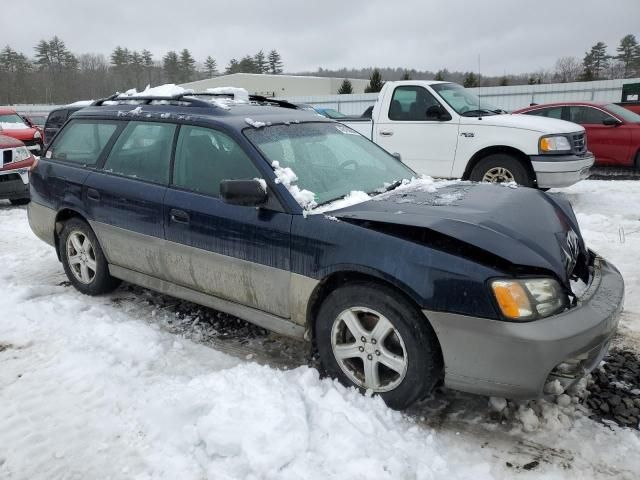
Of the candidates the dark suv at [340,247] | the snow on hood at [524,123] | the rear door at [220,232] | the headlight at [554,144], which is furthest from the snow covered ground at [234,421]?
the snow on hood at [524,123]

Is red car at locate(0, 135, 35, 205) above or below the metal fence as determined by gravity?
below

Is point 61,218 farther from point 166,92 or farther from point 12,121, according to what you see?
point 12,121

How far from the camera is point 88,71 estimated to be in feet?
255

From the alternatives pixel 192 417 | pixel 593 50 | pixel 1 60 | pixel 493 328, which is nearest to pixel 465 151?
pixel 493 328

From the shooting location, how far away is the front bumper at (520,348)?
240cm

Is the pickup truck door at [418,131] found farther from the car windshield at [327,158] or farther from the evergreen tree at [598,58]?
the evergreen tree at [598,58]

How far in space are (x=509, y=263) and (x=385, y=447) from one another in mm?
1094

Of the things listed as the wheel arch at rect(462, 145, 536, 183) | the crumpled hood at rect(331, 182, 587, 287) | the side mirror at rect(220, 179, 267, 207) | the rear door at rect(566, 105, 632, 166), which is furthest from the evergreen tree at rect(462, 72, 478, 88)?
the side mirror at rect(220, 179, 267, 207)

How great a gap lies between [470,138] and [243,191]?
17.5 ft

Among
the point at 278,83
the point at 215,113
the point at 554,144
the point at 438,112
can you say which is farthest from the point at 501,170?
the point at 278,83

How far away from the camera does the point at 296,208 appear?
3072 mm

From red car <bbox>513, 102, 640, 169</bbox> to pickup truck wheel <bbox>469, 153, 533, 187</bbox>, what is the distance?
422 cm

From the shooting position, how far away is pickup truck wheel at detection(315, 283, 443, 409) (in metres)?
2.66

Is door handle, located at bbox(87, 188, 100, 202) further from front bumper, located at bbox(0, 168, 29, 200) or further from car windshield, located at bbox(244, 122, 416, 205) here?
front bumper, located at bbox(0, 168, 29, 200)
